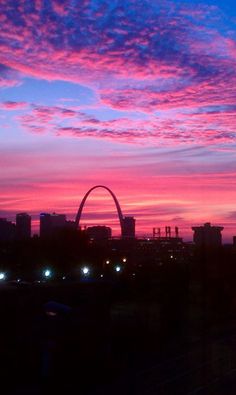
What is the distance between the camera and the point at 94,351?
23.3 m

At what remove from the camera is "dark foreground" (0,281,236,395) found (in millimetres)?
18188

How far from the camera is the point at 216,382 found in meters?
17.9

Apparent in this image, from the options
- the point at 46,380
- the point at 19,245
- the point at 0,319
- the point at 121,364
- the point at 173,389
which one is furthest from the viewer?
the point at 19,245

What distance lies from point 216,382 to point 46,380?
4925mm

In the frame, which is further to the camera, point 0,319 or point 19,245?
point 19,245

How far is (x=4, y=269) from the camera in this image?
3019 inches

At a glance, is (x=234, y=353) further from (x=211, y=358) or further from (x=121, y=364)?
(x=121, y=364)

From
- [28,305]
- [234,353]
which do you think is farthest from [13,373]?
[234,353]

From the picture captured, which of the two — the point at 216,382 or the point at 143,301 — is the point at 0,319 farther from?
the point at 143,301

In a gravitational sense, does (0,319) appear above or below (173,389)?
above

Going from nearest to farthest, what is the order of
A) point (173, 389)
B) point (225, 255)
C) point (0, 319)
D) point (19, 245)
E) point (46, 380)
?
point (173, 389) → point (46, 380) → point (0, 319) → point (225, 255) → point (19, 245)

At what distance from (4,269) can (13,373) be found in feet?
190

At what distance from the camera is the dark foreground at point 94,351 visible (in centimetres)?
1819

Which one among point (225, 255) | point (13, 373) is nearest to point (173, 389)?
point (13, 373)
